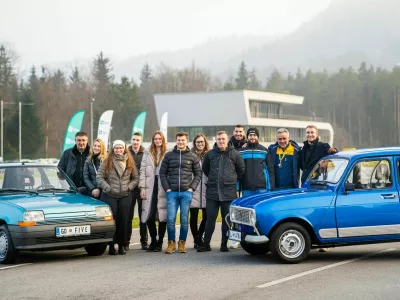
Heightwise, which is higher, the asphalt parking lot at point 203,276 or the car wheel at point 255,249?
the car wheel at point 255,249

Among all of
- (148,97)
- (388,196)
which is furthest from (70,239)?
(148,97)

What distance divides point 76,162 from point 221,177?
290 centimetres

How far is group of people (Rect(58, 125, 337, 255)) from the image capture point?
12234mm

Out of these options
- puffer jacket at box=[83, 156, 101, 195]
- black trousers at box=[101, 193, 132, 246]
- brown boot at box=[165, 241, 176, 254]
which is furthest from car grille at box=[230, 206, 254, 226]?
puffer jacket at box=[83, 156, 101, 195]

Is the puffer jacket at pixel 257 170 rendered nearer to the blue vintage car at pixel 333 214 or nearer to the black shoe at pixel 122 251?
the blue vintage car at pixel 333 214

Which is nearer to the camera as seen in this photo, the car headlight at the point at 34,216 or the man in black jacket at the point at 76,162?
the car headlight at the point at 34,216

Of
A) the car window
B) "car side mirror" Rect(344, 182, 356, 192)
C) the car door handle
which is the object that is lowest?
the car door handle

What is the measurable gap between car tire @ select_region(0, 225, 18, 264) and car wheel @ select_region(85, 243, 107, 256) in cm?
152

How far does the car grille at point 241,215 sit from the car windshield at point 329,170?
134cm

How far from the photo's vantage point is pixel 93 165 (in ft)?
41.9

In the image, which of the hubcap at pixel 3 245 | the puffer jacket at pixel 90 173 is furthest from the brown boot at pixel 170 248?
the hubcap at pixel 3 245

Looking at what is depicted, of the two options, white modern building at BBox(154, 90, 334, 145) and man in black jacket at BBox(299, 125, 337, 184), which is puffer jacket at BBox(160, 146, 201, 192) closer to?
man in black jacket at BBox(299, 125, 337, 184)

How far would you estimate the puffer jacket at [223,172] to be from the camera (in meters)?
12.2

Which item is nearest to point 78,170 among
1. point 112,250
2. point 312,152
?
point 112,250
